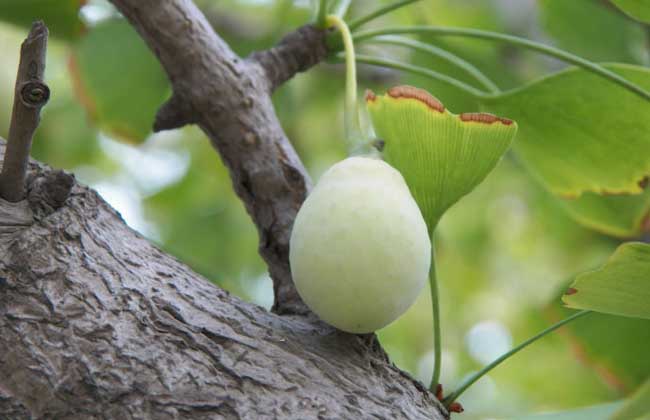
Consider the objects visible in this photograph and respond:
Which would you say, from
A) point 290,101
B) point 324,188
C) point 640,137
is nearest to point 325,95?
point 290,101

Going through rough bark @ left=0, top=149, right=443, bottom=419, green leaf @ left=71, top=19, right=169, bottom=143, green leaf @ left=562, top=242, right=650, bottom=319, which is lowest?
rough bark @ left=0, top=149, right=443, bottom=419

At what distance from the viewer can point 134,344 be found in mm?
567

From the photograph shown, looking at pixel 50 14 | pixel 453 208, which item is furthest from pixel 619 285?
pixel 453 208

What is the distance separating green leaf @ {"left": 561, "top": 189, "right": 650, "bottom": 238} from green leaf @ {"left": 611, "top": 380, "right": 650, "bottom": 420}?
399 millimetres

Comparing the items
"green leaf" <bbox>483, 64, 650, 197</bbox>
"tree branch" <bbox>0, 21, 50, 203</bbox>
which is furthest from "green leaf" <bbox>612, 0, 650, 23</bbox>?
"tree branch" <bbox>0, 21, 50, 203</bbox>

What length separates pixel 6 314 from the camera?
1.83 feet

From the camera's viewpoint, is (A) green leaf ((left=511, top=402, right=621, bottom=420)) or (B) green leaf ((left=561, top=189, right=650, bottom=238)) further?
(B) green leaf ((left=561, top=189, right=650, bottom=238))

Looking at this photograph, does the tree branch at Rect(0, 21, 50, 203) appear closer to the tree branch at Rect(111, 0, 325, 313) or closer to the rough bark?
the rough bark

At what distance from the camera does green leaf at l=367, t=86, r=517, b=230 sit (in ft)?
2.00

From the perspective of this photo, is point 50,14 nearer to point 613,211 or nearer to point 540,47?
point 540,47

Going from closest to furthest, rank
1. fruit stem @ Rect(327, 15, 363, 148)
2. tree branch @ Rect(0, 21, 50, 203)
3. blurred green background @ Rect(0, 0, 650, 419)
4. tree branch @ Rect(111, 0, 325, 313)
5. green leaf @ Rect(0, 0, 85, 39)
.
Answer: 1. tree branch @ Rect(0, 21, 50, 203)
2. fruit stem @ Rect(327, 15, 363, 148)
3. tree branch @ Rect(111, 0, 325, 313)
4. green leaf @ Rect(0, 0, 85, 39)
5. blurred green background @ Rect(0, 0, 650, 419)

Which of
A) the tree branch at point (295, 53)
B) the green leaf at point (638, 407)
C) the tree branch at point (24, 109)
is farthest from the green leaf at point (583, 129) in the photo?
the tree branch at point (24, 109)

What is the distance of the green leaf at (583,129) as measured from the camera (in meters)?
0.79

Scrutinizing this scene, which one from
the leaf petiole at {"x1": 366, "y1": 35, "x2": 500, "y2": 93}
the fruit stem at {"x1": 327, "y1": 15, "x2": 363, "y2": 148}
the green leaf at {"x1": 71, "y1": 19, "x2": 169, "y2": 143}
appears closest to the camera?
the fruit stem at {"x1": 327, "y1": 15, "x2": 363, "y2": 148}
